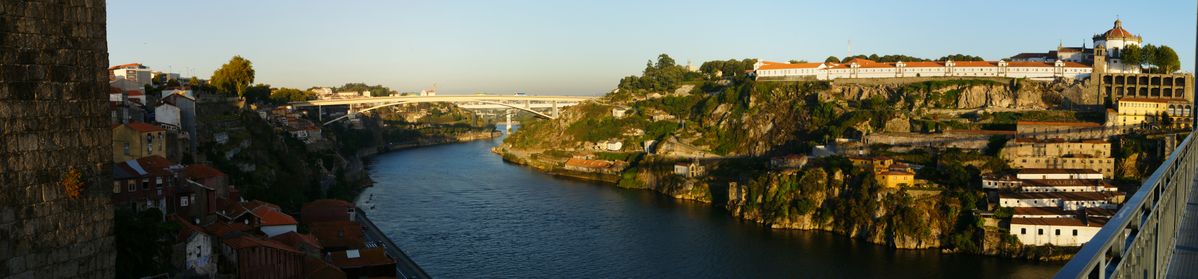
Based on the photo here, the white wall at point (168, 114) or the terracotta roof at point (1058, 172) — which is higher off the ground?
the white wall at point (168, 114)

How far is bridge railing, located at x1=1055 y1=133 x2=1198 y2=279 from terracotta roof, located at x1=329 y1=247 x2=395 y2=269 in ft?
25.2

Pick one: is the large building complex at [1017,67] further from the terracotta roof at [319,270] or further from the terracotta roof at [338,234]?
the terracotta roof at [319,270]

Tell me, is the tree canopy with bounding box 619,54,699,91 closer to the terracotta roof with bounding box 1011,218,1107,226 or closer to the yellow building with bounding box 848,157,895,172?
the yellow building with bounding box 848,157,895,172

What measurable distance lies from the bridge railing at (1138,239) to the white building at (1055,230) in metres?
9.89

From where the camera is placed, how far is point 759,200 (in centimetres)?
1559

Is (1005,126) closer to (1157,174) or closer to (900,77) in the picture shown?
(900,77)

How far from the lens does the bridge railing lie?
144 cm

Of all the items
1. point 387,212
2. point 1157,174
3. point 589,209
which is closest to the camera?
point 1157,174

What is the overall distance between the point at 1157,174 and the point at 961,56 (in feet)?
92.0

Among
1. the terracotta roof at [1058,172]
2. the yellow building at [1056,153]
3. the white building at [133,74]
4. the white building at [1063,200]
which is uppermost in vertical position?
the white building at [133,74]

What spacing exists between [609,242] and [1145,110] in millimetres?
10495

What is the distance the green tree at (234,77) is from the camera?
68.3ft

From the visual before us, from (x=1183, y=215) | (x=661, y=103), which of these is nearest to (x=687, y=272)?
(x=1183, y=215)

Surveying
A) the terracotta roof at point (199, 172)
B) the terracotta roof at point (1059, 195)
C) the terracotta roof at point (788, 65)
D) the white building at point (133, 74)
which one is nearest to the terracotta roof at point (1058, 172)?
the terracotta roof at point (1059, 195)
